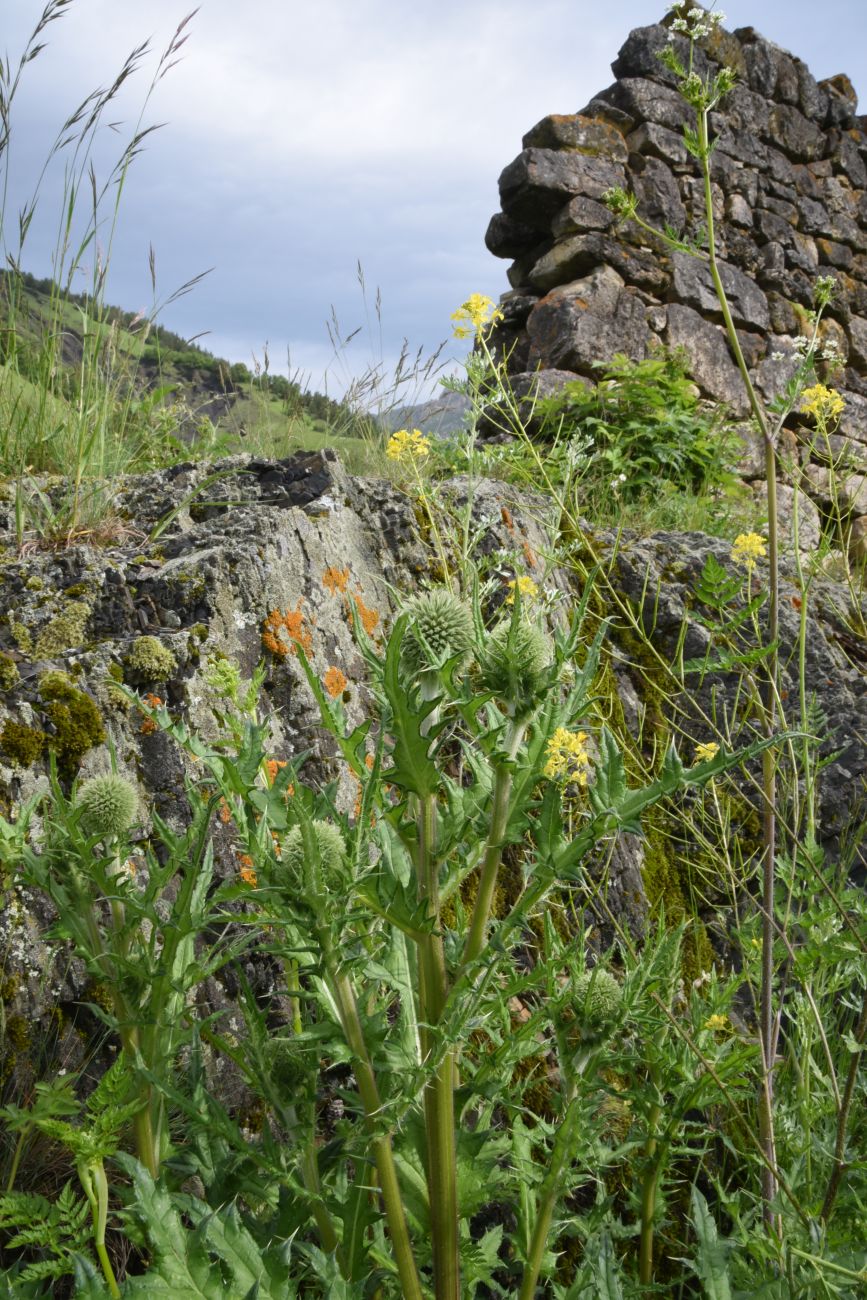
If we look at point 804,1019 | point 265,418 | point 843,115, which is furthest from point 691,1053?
point 843,115

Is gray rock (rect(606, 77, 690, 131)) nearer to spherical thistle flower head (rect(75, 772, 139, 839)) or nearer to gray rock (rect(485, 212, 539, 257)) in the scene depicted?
gray rock (rect(485, 212, 539, 257))

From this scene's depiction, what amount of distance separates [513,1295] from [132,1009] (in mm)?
852

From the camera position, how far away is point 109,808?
1419mm

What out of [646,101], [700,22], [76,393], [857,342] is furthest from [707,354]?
[700,22]

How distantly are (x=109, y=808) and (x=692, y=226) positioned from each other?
915 centimetres

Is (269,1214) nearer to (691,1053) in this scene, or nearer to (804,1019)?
(691,1053)

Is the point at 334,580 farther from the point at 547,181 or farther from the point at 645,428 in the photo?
the point at 547,181

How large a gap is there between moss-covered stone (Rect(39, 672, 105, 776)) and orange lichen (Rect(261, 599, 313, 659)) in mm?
485

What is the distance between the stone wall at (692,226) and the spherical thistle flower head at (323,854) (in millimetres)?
5927

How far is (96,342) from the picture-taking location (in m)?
3.33

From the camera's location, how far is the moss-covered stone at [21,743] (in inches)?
70.1

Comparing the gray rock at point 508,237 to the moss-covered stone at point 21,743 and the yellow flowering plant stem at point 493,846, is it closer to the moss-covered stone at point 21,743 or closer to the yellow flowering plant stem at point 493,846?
the moss-covered stone at point 21,743

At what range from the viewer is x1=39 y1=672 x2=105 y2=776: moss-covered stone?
1.85 meters

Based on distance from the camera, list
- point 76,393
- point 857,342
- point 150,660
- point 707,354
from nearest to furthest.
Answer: point 150,660 < point 76,393 < point 707,354 < point 857,342
